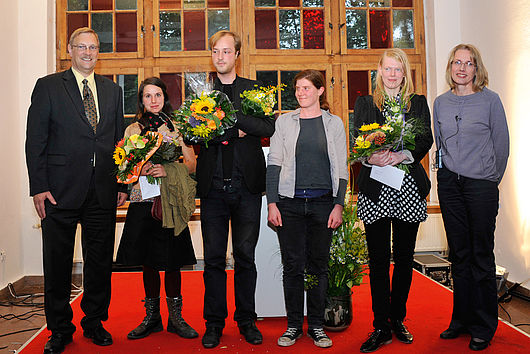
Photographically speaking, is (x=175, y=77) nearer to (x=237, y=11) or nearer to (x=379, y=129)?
(x=237, y=11)

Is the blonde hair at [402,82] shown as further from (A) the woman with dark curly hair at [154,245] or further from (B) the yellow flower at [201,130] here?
(A) the woman with dark curly hair at [154,245]

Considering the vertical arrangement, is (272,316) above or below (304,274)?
below

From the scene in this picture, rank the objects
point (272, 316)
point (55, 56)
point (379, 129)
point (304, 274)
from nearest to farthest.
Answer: point (379, 129), point (304, 274), point (272, 316), point (55, 56)

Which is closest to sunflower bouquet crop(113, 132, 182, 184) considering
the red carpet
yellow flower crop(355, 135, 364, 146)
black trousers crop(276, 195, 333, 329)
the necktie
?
the necktie

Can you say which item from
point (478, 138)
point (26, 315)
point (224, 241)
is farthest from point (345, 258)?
point (26, 315)

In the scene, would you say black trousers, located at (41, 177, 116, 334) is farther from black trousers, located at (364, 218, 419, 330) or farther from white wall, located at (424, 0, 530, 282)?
white wall, located at (424, 0, 530, 282)

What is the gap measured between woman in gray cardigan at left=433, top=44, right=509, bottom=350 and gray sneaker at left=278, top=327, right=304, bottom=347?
88 cm

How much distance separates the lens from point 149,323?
302cm

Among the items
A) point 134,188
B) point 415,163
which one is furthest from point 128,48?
point 415,163

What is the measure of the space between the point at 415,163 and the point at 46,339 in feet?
8.12

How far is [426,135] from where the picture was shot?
2.74 metres

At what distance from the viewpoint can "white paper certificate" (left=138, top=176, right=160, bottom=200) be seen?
9.50 feet

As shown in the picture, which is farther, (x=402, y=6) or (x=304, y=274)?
(x=402, y=6)

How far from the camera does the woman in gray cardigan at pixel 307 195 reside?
2.80 metres
